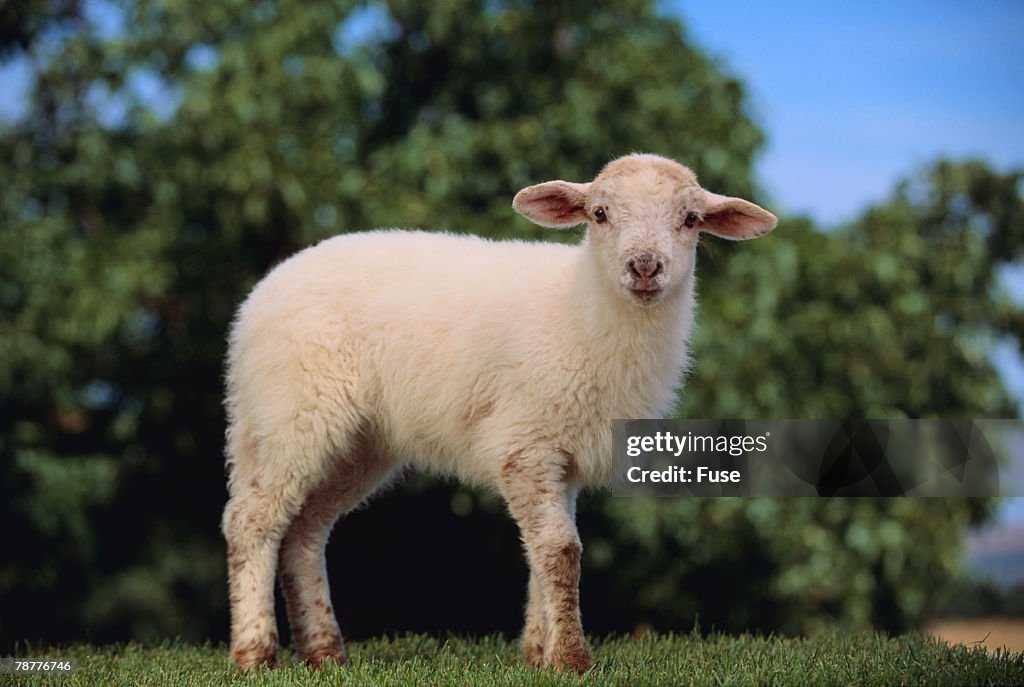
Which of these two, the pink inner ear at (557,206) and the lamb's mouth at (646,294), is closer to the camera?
the lamb's mouth at (646,294)

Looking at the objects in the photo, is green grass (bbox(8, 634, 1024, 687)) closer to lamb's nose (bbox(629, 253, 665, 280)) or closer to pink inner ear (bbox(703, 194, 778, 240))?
lamb's nose (bbox(629, 253, 665, 280))

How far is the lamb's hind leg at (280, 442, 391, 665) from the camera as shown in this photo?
666 centimetres

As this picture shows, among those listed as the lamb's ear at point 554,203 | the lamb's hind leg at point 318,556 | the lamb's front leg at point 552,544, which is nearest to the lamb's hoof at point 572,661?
the lamb's front leg at point 552,544

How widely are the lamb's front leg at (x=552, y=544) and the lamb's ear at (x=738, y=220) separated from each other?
1.28m

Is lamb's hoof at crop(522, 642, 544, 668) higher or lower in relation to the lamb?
lower

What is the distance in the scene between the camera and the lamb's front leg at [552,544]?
227 inches

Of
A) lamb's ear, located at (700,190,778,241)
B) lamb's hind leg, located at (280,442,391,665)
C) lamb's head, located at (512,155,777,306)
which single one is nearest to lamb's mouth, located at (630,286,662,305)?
lamb's head, located at (512,155,777,306)

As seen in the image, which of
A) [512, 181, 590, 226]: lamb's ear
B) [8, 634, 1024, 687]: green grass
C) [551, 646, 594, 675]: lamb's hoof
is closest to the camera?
[8, 634, 1024, 687]: green grass

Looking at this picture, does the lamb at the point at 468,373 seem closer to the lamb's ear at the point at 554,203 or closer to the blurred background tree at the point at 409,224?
the lamb's ear at the point at 554,203

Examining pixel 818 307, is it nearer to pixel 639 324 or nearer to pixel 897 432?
pixel 897 432

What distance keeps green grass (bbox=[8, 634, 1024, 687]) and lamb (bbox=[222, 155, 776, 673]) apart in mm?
337

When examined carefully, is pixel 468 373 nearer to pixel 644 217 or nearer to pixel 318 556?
pixel 644 217

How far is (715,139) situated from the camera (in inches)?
459

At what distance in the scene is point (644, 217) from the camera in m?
5.68
